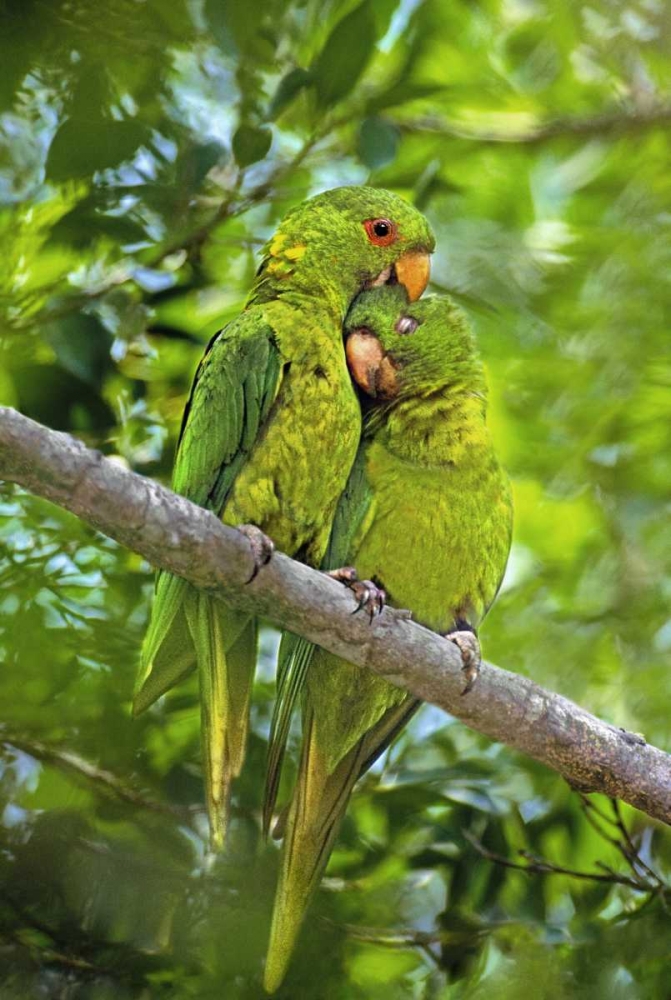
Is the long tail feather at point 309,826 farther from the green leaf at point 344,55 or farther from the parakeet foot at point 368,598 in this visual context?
the green leaf at point 344,55

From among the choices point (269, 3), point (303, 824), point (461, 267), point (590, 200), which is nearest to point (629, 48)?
point (590, 200)

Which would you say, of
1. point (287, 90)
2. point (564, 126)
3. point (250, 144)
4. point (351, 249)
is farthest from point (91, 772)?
point (564, 126)

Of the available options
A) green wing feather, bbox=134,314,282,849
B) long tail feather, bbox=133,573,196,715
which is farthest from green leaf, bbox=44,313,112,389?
long tail feather, bbox=133,573,196,715

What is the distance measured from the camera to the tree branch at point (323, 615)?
5.48 feet

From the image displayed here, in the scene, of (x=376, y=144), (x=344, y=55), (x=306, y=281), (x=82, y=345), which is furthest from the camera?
(x=376, y=144)

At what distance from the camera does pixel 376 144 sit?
2.71m

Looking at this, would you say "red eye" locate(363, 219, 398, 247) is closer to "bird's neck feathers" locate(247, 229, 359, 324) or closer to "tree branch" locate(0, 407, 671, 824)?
"bird's neck feathers" locate(247, 229, 359, 324)

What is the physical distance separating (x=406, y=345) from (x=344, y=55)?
725 mm

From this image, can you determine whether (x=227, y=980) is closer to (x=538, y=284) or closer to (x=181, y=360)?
(x=181, y=360)

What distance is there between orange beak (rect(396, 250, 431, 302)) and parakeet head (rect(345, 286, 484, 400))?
2 centimetres

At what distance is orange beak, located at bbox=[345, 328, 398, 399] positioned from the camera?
7.60 ft

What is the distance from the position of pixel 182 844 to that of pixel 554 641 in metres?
1.63

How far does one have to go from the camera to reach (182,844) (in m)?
2.52

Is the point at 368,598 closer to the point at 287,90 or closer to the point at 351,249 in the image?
the point at 351,249
